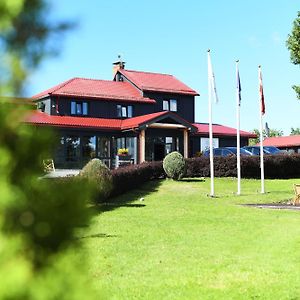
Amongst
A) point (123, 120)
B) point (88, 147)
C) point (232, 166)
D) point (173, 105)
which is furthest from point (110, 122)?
point (232, 166)

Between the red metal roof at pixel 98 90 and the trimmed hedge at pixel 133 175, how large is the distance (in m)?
13.3

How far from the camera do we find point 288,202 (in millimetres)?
23672

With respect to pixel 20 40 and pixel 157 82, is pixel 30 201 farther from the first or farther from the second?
pixel 157 82

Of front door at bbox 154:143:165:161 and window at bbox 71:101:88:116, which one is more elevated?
window at bbox 71:101:88:116

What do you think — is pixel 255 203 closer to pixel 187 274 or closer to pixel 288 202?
pixel 288 202

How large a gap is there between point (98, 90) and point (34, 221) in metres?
44.1

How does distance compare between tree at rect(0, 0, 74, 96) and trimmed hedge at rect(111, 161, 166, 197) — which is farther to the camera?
trimmed hedge at rect(111, 161, 166, 197)

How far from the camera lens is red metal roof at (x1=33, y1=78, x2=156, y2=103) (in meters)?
42.6

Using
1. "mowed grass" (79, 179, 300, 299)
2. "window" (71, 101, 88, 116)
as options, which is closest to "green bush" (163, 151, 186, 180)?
"mowed grass" (79, 179, 300, 299)

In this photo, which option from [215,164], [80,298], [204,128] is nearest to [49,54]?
[80,298]

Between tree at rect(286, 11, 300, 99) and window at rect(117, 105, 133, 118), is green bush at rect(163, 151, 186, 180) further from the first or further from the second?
window at rect(117, 105, 133, 118)

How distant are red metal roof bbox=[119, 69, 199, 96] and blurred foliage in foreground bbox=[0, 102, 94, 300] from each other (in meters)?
44.7

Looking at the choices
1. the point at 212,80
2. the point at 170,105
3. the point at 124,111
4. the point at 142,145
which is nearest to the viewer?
the point at 212,80

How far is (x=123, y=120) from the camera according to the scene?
44.1m
